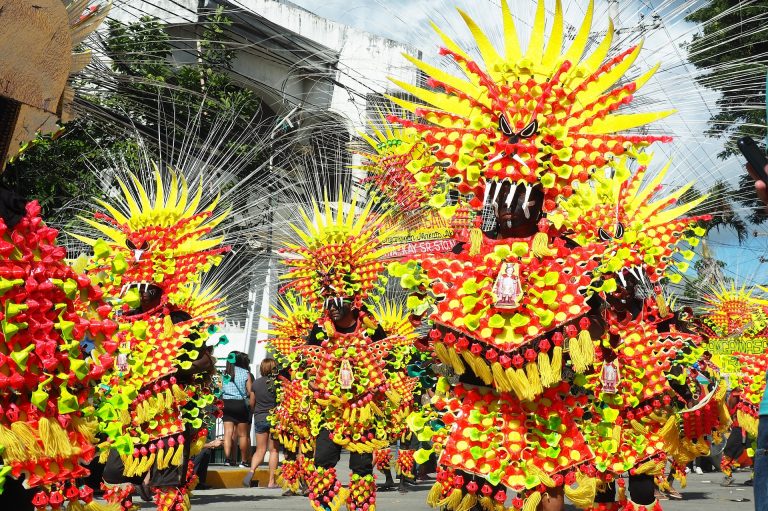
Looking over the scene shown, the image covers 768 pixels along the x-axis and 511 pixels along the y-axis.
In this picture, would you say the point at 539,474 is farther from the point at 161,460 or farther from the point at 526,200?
the point at 161,460

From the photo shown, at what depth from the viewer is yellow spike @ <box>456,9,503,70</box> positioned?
5.96 metres

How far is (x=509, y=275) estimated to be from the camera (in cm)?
518

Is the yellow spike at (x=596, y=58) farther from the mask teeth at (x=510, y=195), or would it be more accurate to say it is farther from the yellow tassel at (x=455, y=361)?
the yellow tassel at (x=455, y=361)

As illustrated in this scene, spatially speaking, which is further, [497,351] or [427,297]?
[427,297]

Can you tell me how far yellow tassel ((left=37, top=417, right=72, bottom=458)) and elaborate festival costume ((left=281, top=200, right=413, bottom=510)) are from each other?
5.97 meters

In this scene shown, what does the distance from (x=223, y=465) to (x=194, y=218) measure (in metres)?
9.07

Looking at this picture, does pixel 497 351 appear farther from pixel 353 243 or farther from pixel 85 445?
pixel 353 243

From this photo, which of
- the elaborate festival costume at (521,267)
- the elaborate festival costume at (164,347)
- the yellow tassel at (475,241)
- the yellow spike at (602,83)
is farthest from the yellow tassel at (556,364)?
the elaborate festival costume at (164,347)

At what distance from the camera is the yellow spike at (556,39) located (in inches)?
231

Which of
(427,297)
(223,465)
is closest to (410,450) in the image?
(223,465)

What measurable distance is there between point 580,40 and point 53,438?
12.5ft

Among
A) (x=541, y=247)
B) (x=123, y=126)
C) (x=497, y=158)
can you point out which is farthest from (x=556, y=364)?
(x=123, y=126)

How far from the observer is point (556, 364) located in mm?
5090

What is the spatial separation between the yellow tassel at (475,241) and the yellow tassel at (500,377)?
66cm
